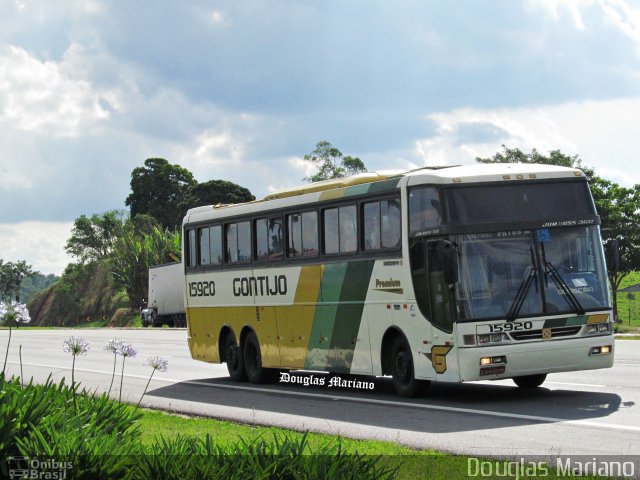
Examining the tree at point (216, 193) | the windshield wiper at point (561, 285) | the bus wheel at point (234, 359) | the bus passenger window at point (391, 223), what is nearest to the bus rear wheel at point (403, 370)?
the bus passenger window at point (391, 223)

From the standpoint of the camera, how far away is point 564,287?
1557cm

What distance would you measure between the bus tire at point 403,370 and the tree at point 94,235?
116867 mm

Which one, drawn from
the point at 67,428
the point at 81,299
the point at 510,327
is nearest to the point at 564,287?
the point at 510,327

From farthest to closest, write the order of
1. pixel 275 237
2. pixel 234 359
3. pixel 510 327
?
pixel 234 359
pixel 275 237
pixel 510 327

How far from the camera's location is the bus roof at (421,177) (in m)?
16.0

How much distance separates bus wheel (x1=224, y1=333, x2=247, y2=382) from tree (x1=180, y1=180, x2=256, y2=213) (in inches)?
3644

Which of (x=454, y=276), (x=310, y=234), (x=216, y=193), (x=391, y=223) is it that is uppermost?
(x=216, y=193)

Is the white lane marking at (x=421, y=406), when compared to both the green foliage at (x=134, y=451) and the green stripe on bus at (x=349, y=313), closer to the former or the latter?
the green stripe on bus at (x=349, y=313)

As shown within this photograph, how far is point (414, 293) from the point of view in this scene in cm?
1609

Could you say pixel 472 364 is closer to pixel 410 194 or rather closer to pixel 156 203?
pixel 410 194

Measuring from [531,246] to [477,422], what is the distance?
310 cm

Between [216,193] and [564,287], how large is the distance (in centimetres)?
10204

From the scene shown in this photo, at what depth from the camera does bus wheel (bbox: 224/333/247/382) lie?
864 inches

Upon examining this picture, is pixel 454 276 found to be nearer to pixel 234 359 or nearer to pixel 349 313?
pixel 349 313
